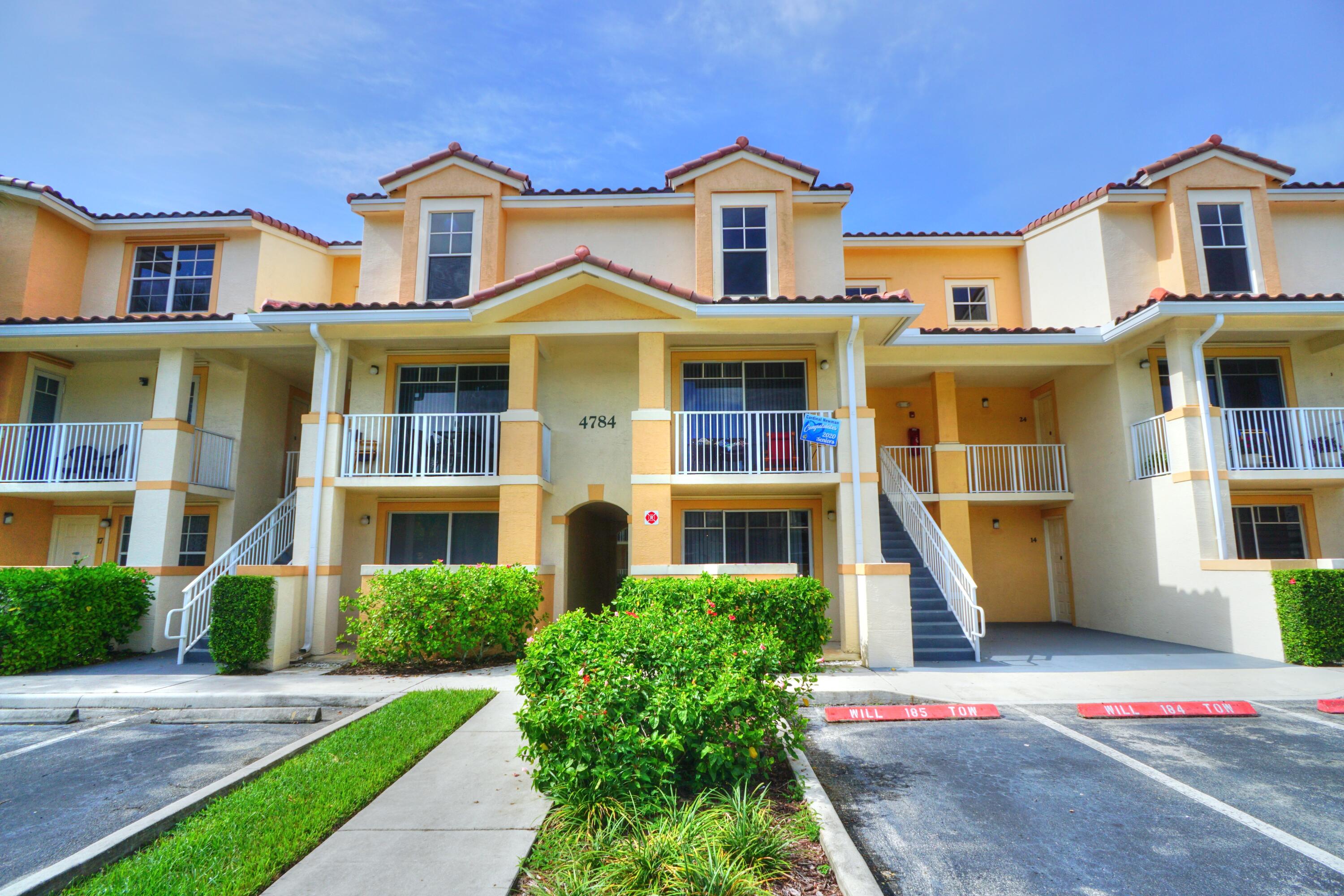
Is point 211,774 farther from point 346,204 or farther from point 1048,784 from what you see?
point 346,204

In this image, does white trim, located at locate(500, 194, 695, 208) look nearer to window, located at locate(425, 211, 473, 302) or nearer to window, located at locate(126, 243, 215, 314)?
window, located at locate(425, 211, 473, 302)

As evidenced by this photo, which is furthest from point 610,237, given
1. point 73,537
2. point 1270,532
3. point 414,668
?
point 1270,532

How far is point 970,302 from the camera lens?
53.8 ft

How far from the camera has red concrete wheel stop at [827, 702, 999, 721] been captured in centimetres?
743

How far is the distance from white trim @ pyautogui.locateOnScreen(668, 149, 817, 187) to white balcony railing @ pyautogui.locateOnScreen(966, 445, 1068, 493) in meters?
6.64

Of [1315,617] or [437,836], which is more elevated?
[1315,617]

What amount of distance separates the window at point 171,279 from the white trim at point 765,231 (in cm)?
1063

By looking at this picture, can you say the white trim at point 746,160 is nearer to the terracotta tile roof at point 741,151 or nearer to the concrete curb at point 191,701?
the terracotta tile roof at point 741,151

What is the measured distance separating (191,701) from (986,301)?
1649 centimetres

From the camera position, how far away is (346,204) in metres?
14.5

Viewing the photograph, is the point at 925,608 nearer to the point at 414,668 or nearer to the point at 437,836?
the point at 414,668

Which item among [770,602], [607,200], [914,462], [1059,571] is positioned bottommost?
[770,602]

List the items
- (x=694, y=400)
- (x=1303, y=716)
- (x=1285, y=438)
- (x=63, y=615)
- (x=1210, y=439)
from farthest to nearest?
(x=694, y=400), (x=1285, y=438), (x=1210, y=439), (x=63, y=615), (x=1303, y=716)

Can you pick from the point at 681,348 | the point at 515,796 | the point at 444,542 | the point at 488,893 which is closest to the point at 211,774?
the point at 515,796
